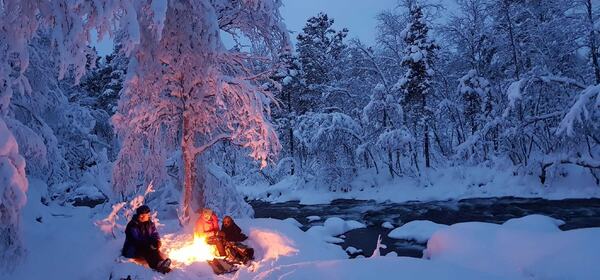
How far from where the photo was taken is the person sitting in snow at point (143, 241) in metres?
7.96

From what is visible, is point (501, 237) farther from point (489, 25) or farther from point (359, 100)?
point (359, 100)

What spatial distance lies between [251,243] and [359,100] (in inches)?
1113

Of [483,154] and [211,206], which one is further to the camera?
[483,154]

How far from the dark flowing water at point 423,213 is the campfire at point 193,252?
528 cm

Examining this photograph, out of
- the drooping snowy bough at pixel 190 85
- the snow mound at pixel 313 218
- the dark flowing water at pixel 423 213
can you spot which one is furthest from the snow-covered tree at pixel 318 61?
the drooping snowy bough at pixel 190 85

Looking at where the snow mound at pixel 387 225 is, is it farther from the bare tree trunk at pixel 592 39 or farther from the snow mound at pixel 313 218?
the bare tree trunk at pixel 592 39

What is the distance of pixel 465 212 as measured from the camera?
19.0m

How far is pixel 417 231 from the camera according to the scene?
1439cm

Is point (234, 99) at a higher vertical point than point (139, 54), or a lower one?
lower

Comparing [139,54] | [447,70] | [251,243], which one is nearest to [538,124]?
[447,70]

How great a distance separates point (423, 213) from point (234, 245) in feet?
42.5

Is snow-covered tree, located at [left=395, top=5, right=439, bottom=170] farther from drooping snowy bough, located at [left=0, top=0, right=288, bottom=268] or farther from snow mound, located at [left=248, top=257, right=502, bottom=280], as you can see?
snow mound, located at [left=248, top=257, right=502, bottom=280]

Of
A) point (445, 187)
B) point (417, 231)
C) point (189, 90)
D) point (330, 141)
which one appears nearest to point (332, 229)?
point (417, 231)

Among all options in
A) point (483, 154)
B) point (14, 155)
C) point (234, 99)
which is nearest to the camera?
point (14, 155)
